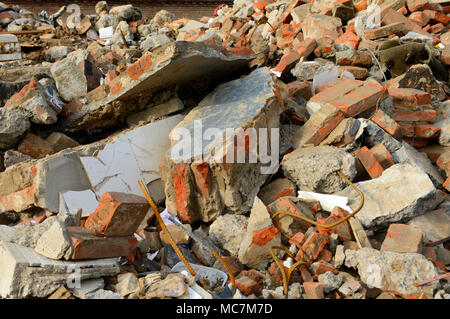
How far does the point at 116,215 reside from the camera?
98.0 inches

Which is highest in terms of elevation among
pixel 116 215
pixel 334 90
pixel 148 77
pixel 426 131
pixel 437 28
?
pixel 148 77

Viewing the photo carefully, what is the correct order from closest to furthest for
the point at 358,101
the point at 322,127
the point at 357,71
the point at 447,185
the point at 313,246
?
the point at 313,246 < the point at 447,185 < the point at 322,127 < the point at 358,101 < the point at 357,71

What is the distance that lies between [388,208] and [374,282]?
2.50ft

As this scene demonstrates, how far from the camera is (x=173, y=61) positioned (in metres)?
3.25

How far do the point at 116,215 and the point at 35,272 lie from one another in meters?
0.56

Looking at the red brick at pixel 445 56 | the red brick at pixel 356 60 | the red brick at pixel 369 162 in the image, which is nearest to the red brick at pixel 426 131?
the red brick at pixel 369 162

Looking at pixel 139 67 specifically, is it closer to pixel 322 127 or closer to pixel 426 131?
pixel 322 127

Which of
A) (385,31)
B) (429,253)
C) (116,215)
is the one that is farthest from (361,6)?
(116,215)

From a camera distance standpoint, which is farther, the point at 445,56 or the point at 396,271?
the point at 445,56

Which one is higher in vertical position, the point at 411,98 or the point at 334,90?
the point at 334,90

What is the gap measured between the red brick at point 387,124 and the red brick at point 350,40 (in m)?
2.49

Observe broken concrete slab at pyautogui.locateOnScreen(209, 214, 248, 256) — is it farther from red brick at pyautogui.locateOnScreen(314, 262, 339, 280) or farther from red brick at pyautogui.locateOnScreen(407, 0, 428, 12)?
red brick at pyautogui.locateOnScreen(407, 0, 428, 12)

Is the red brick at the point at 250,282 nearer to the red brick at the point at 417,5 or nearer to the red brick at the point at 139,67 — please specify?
the red brick at the point at 139,67

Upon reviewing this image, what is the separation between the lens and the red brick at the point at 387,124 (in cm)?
385
